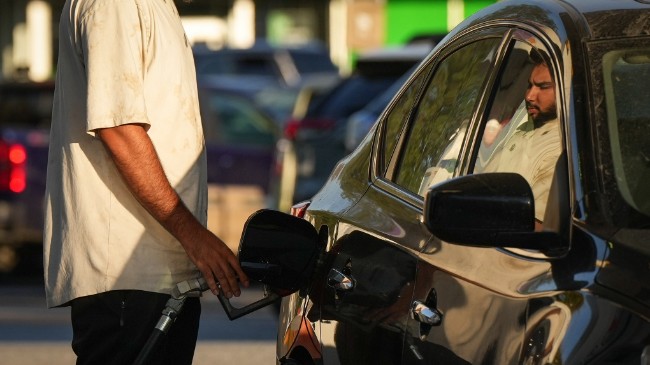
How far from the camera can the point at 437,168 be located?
12.7 feet

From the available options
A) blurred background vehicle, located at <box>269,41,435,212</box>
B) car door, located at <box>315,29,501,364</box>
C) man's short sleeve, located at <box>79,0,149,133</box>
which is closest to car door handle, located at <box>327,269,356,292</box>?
car door, located at <box>315,29,501,364</box>

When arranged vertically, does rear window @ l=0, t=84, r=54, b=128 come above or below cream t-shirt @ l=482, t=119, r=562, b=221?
below

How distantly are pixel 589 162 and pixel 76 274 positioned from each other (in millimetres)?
1547

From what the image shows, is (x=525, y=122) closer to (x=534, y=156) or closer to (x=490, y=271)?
(x=534, y=156)

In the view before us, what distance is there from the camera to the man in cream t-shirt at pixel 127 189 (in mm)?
4086

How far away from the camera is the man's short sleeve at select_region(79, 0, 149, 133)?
404cm

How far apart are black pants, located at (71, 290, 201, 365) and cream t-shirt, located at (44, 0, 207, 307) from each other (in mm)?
39

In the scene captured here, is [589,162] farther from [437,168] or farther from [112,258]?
[112,258]

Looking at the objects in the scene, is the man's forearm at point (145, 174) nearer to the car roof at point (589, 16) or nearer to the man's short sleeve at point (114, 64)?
the man's short sleeve at point (114, 64)

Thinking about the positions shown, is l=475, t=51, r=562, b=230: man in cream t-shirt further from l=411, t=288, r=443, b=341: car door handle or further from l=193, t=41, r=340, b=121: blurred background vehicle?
l=193, t=41, r=340, b=121: blurred background vehicle

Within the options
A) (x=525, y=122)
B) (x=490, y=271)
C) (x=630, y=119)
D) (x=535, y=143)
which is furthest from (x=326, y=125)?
(x=490, y=271)

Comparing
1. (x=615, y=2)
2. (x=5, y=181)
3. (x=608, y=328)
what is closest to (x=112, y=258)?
(x=615, y=2)

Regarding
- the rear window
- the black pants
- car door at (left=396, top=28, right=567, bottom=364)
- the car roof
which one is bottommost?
the rear window

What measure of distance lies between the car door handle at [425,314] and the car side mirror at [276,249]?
27.2 inches
